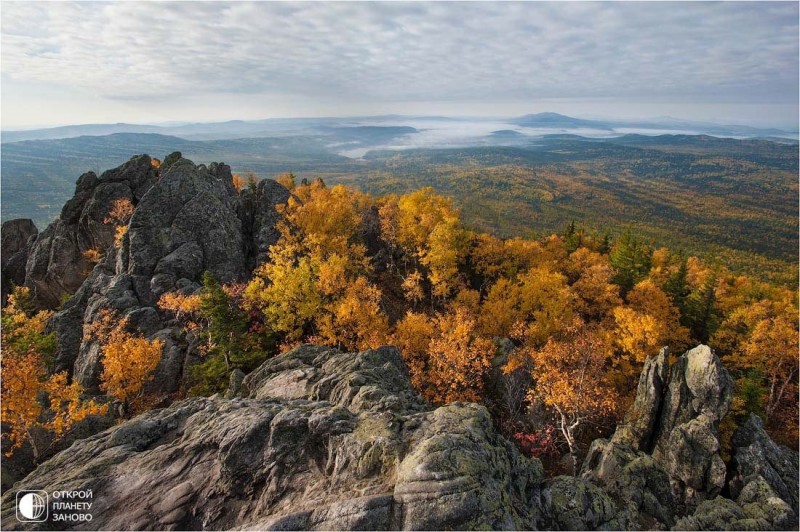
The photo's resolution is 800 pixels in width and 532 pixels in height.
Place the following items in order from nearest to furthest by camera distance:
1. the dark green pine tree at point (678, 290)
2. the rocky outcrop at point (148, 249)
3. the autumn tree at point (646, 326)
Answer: the rocky outcrop at point (148, 249)
the autumn tree at point (646, 326)
the dark green pine tree at point (678, 290)

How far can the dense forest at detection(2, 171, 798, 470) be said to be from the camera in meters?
37.5

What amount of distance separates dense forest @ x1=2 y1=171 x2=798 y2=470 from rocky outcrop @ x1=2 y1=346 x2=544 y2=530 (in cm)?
1640

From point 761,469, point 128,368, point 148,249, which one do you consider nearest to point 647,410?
point 761,469

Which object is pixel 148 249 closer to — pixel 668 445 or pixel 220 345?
pixel 220 345

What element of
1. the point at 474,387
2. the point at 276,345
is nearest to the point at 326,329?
the point at 276,345

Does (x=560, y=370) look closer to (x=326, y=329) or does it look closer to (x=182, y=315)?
(x=326, y=329)

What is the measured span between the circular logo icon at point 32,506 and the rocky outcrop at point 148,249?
26.9m

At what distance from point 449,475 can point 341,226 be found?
192 feet

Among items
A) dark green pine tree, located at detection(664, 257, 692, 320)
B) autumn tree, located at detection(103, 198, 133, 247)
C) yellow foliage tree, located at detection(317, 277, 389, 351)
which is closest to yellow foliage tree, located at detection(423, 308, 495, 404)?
yellow foliage tree, located at detection(317, 277, 389, 351)

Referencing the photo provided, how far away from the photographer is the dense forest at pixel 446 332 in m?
37.5

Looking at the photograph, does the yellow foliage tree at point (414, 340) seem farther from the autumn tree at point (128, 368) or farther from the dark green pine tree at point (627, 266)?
the dark green pine tree at point (627, 266)

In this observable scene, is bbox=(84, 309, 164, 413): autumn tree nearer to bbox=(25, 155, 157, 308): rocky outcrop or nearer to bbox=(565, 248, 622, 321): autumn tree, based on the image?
bbox=(25, 155, 157, 308): rocky outcrop

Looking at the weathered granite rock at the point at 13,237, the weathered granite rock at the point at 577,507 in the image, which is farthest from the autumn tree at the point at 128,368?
the weathered granite rock at the point at 13,237

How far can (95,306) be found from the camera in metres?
46.0
